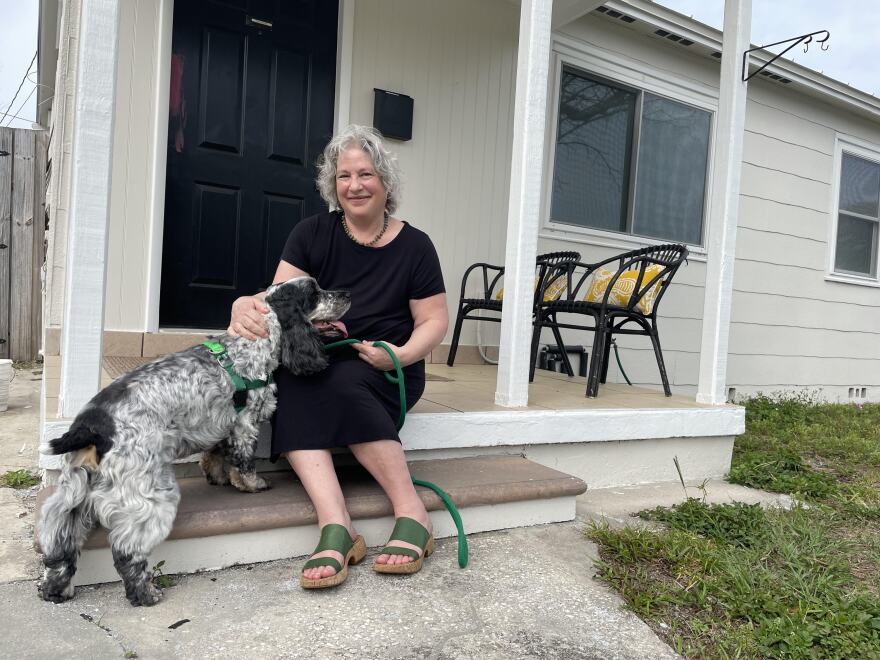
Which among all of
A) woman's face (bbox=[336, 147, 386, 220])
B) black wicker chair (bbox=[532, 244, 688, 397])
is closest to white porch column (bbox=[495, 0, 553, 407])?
black wicker chair (bbox=[532, 244, 688, 397])

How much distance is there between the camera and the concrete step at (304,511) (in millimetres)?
1946

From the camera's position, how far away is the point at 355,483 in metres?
2.42

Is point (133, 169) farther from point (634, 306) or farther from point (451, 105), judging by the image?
point (634, 306)

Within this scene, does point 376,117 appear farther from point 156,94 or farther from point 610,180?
point 610,180

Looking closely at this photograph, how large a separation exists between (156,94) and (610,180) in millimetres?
3515

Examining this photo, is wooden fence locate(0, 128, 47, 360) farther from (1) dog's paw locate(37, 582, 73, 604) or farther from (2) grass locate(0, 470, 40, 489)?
(1) dog's paw locate(37, 582, 73, 604)

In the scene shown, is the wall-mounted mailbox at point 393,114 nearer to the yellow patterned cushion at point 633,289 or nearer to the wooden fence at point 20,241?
the yellow patterned cushion at point 633,289

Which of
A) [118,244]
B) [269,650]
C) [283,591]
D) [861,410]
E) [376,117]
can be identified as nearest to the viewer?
[269,650]

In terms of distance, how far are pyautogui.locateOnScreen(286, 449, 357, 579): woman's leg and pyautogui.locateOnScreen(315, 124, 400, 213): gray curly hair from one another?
959mm

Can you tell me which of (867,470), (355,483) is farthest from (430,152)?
(867,470)

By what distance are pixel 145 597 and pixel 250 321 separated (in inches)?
32.0

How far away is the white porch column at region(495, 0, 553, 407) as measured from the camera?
303cm

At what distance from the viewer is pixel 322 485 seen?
2.09 m

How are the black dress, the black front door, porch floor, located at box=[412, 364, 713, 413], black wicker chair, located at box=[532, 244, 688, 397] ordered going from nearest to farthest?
the black dress, porch floor, located at box=[412, 364, 713, 413], black wicker chair, located at box=[532, 244, 688, 397], the black front door
